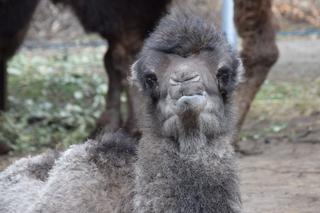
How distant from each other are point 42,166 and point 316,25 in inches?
461

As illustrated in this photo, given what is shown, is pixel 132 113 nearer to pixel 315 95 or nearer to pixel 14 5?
pixel 14 5

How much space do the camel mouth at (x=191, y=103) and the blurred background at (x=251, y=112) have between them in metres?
1.94

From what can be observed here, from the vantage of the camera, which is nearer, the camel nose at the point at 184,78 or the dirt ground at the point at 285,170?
the camel nose at the point at 184,78

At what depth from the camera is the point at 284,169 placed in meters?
6.55

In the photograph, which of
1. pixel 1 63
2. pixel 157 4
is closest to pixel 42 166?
pixel 157 4

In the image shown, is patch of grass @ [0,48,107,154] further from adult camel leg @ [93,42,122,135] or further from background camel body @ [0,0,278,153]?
background camel body @ [0,0,278,153]

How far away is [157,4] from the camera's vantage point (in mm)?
8016

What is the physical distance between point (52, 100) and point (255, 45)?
346 cm

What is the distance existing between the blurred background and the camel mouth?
6.35ft

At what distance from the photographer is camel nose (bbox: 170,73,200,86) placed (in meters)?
3.53

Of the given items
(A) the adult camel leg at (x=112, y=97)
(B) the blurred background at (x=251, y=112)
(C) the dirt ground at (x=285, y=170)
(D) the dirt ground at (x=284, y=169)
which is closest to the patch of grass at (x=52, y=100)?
(B) the blurred background at (x=251, y=112)

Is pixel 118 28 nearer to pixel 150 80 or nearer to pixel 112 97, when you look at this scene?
pixel 112 97

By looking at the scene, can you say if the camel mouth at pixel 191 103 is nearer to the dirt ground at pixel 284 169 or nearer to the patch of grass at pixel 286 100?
the dirt ground at pixel 284 169

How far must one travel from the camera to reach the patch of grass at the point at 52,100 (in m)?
8.07
